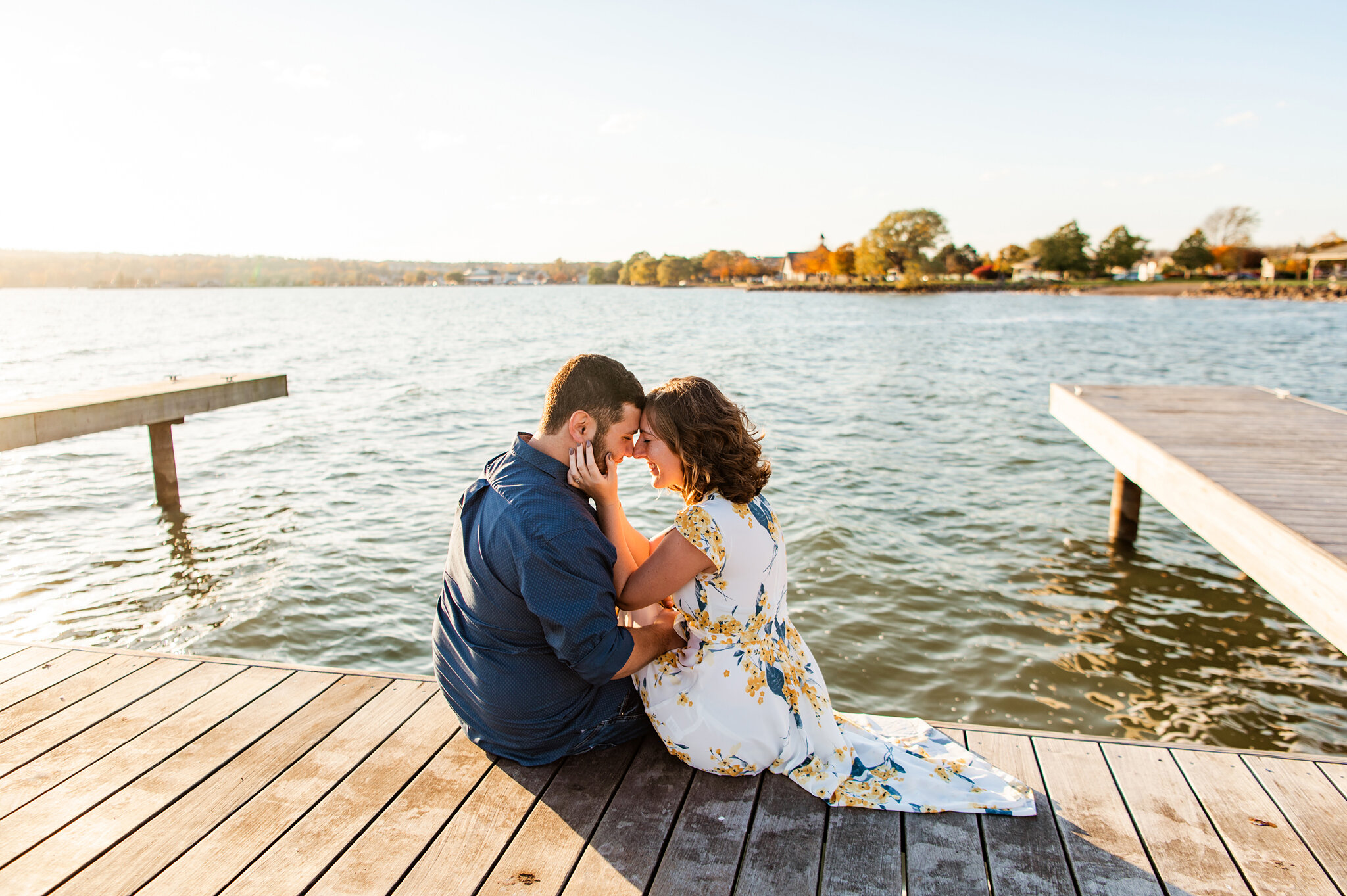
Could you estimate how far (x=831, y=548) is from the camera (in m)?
8.52

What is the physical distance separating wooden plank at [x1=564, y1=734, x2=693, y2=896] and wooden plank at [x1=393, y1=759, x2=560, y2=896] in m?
0.27

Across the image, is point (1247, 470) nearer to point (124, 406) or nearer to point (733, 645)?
point (733, 645)

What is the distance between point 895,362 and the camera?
89.1 ft

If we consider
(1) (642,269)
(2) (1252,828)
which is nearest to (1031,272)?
(1) (642,269)

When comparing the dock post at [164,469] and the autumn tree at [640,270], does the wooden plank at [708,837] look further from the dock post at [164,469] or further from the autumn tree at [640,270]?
the autumn tree at [640,270]

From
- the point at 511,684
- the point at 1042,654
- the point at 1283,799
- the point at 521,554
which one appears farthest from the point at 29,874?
the point at 1042,654

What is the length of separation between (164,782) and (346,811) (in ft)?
2.27

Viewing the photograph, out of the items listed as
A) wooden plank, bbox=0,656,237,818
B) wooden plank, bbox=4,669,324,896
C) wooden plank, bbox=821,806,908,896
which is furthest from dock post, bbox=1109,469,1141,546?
wooden plank, bbox=0,656,237,818

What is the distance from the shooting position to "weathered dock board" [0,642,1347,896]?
2367mm

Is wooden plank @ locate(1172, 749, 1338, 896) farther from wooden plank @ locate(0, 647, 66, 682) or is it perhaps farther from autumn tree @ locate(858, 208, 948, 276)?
autumn tree @ locate(858, 208, 948, 276)

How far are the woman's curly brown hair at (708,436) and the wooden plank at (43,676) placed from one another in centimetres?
292

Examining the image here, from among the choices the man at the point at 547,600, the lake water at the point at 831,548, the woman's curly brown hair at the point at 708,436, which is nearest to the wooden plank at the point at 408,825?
the man at the point at 547,600

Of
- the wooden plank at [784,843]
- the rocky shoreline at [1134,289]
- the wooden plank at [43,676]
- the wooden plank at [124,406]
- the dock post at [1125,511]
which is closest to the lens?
the wooden plank at [784,843]

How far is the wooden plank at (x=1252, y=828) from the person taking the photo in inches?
93.7
